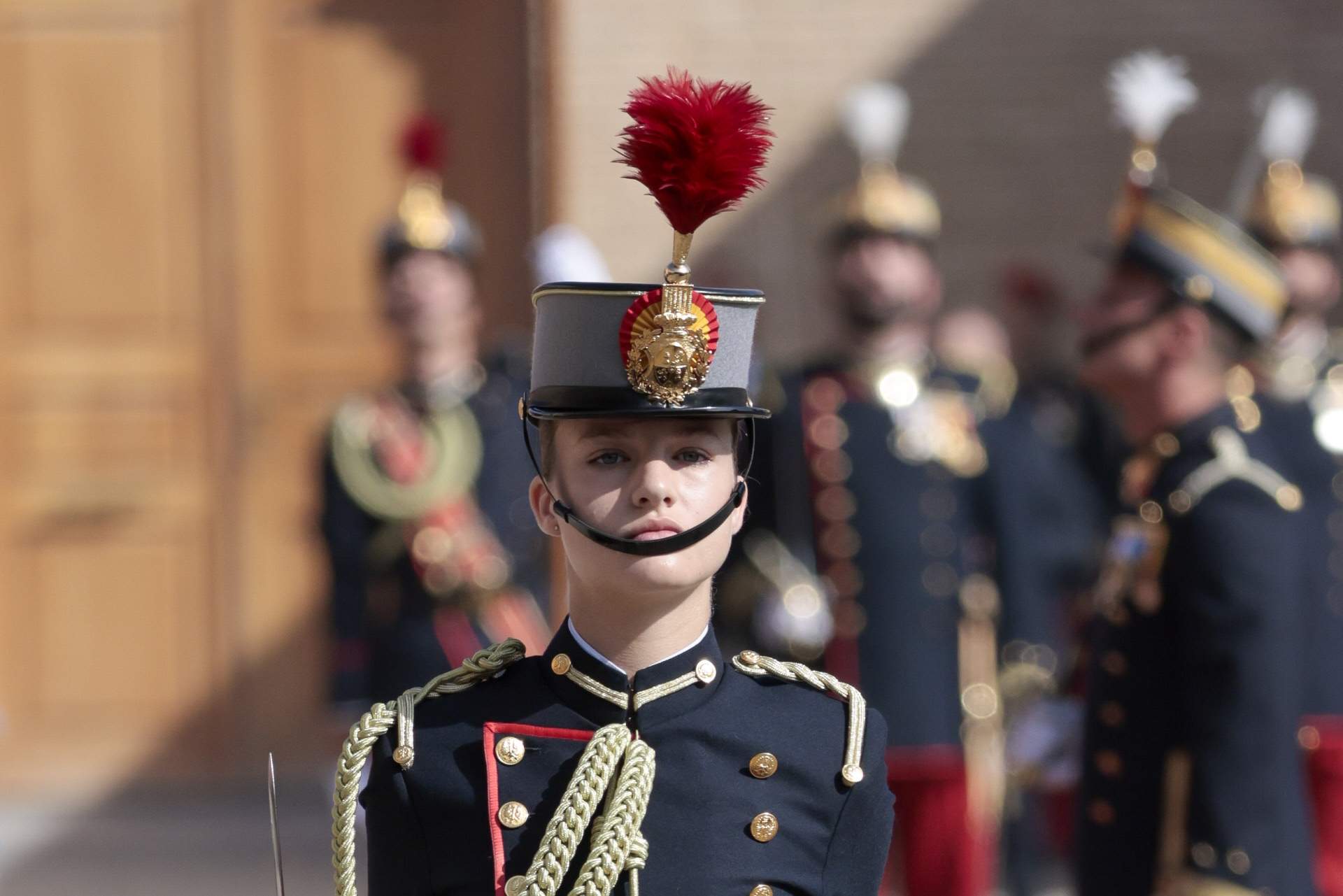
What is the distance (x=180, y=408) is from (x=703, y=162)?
20.7 feet

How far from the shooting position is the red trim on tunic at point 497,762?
7.84 ft

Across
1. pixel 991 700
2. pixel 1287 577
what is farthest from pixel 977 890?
pixel 1287 577

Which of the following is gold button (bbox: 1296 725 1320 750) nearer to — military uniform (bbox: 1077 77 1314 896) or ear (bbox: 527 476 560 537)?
military uniform (bbox: 1077 77 1314 896)

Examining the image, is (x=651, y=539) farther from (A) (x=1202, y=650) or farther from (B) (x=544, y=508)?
(A) (x=1202, y=650)

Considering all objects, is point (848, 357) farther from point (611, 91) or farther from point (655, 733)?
point (655, 733)

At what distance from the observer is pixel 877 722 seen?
261cm

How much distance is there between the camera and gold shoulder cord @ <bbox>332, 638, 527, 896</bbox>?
246cm

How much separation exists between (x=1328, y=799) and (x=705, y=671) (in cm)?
337

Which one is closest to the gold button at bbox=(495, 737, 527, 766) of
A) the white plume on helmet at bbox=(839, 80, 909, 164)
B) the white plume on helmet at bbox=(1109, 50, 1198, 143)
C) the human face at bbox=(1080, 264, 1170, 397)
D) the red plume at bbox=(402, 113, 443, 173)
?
the human face at bbox=(1080, 264, 1170, 397)

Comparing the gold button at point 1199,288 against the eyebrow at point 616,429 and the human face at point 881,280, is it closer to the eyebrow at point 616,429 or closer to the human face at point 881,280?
the human face at point 881,280

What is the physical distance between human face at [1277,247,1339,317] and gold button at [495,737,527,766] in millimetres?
4802

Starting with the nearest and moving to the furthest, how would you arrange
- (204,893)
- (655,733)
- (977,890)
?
1. (655,733)
2. (977,890)
3. (204,893)

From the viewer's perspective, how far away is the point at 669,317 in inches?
94.3

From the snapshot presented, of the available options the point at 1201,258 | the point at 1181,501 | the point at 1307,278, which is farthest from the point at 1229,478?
the point at 1307,278
